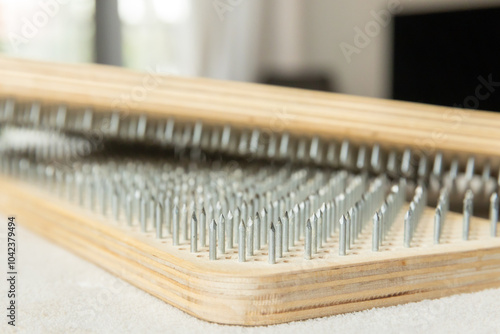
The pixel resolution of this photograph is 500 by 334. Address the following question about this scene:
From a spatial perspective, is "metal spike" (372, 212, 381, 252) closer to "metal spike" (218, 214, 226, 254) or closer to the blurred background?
"metal spike" (218, 214, 226, 254)

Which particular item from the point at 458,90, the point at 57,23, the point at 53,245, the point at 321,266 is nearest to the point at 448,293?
the point at 321,266

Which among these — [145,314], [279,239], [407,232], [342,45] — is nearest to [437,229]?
[407,232]

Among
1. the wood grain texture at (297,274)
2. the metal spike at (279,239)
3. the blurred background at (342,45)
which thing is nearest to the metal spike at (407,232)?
the wood grain texture at (297,274)

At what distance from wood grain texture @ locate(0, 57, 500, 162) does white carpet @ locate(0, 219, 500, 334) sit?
0.53 feet

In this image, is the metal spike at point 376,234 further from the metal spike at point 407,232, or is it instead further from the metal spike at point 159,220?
the metal spike at point 159,220

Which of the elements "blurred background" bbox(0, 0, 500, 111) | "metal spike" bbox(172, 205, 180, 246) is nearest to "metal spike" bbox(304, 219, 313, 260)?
"metal spike" bbox(172, 205, 180, 246)

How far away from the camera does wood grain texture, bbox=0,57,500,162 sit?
1.92 ft

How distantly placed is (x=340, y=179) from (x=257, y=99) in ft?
0.42

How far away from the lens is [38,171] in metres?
0.84

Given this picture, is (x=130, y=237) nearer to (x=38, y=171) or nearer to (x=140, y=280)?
(x=140, y=280)

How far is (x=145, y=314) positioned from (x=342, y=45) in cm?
132

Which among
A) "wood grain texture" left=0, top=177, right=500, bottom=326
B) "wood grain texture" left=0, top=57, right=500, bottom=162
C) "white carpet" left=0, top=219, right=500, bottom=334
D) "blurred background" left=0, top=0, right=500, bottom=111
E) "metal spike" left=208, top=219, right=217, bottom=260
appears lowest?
"white carpet" left=0, top=219, right=500, bottom=334

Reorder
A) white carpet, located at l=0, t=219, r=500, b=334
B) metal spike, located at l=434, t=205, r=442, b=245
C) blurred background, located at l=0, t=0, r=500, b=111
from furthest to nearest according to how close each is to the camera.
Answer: blurred background, located at l=0, t=0, r=500, b=111, metal spike, located at l=434, t=205, r=442, b=245, white carpet, located at l=0, t=219, r=500, b=334

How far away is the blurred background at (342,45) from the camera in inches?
54.4
